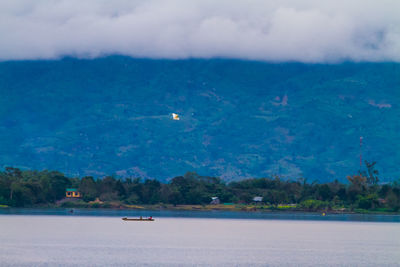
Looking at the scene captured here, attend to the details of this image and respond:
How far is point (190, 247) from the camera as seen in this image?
9000 centimetres

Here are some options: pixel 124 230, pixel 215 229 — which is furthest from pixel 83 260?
pixel 215 229

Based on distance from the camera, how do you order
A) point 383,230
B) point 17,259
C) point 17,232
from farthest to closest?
point 383,230 < point 17,232 < point 17,259

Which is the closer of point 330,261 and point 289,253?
point 330,261

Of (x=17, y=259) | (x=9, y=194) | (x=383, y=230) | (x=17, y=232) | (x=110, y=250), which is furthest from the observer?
(x=9, y=194)

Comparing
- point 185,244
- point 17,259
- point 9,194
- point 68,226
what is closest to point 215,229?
point 68,226

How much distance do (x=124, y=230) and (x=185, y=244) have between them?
28.0m

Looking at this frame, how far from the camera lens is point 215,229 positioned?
416 ft

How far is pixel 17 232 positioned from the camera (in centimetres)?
10788

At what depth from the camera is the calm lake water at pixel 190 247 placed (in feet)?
245

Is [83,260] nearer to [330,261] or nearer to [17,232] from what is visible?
[330,261]

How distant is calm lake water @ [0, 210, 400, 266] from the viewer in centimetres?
7481

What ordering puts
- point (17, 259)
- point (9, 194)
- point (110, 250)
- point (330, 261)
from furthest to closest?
point (9, 194)
point (110, 250)
point (330, 261)
point (17, 259)

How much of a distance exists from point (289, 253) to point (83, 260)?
83.7ft

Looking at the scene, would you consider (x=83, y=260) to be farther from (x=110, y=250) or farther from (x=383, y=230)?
(x=383, y=230)
